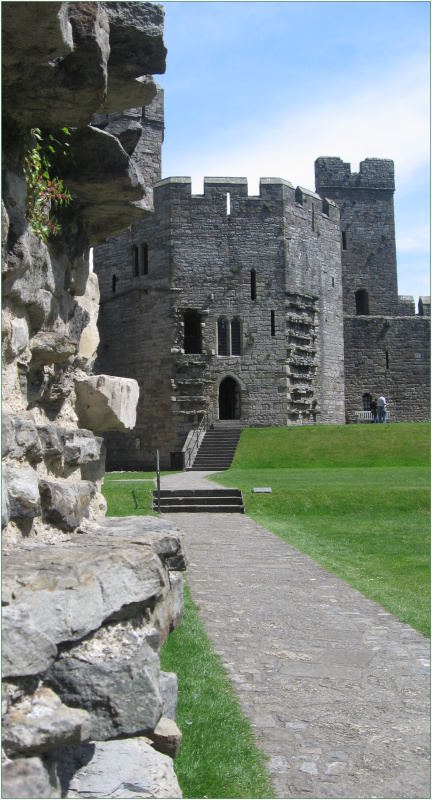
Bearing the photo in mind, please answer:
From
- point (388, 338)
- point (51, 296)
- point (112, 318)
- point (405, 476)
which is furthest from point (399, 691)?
point (388, 338)

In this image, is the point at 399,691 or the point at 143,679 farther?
the point at 399,691

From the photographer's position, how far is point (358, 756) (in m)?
3.82

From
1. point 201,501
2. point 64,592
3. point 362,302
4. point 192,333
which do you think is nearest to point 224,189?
point 192,333

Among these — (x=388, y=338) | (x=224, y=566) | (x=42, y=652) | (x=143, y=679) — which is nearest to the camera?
(x=42, y=652)

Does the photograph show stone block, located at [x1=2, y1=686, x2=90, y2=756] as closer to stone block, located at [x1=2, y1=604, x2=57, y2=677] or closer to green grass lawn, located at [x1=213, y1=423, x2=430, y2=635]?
stone block, located at [x1=2, y1=604, x2=57, y2=677]

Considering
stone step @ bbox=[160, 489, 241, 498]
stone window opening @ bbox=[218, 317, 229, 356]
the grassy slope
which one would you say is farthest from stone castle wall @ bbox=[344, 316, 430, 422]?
Answer: the grassy slope

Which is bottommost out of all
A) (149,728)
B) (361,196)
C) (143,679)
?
(149,728)

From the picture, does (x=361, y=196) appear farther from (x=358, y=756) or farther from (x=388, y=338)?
(x=358, y=756)

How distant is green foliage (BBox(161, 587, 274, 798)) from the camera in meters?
3.49

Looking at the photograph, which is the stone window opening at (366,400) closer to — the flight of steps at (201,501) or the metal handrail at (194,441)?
the metal handrail at (194,441)

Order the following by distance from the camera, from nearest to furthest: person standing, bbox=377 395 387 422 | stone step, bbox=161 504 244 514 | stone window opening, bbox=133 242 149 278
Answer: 1. stone step, bbox=161 504 244 514
2. stone window opening, bbox=133 242 149 278
3. person standing, bbox=377 395 387 422

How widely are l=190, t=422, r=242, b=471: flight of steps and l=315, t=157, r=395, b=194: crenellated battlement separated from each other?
715 inches

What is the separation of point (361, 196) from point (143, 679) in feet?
140

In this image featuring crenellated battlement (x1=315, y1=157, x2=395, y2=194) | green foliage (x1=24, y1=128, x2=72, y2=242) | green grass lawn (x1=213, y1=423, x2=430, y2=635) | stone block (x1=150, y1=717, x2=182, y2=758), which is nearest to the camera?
stone block (x1=150, y1=717, x2=182, y2=758)
